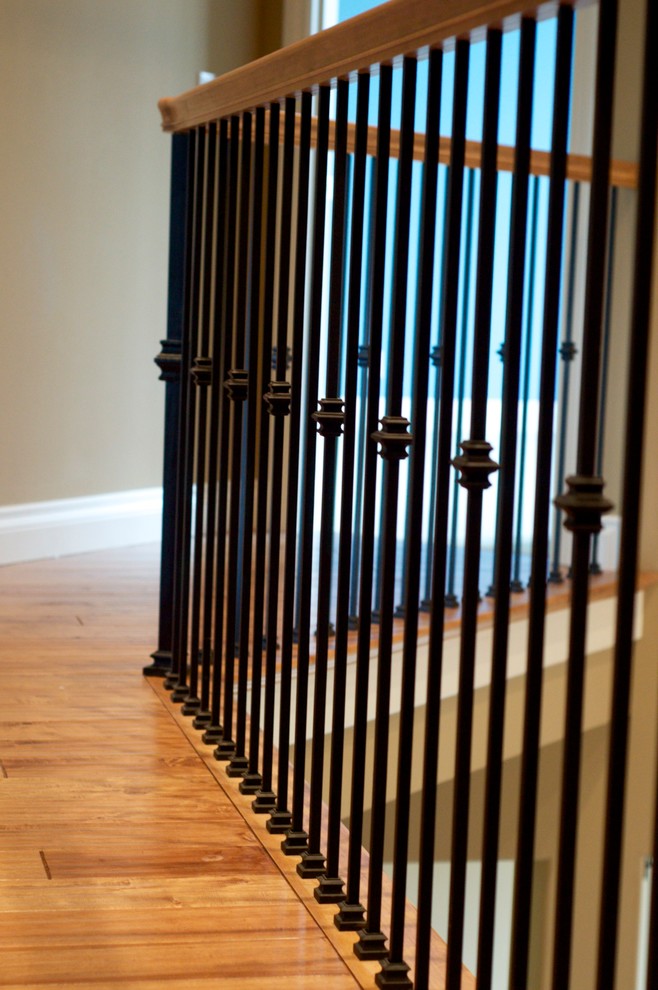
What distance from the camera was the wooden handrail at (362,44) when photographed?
1.23m

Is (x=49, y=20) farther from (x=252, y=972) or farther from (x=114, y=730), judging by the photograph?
(x=252, y=972)

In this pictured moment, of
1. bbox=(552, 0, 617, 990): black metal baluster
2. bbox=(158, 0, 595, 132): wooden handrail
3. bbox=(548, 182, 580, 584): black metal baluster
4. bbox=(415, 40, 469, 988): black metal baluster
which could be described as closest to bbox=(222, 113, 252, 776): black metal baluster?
bbox=(158, 0, 595, 132): wooden handrail

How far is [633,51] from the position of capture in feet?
13.6

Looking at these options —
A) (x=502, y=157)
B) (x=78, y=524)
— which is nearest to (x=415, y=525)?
(x=502, y=157)

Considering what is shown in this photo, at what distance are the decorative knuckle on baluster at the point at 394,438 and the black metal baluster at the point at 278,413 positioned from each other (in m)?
0.41

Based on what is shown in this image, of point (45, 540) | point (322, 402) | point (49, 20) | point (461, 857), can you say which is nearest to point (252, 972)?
point (461, 857)

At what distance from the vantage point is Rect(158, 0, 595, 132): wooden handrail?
123 cm

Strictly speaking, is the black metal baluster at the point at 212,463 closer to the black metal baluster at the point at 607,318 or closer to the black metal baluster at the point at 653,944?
the black metal baluster at the point at 653,944

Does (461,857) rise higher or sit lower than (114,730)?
higher

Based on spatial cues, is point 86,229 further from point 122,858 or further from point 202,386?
point 122,858

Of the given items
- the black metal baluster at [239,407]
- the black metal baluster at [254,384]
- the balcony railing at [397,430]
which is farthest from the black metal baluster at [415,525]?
the black metal baluster at [239,407]

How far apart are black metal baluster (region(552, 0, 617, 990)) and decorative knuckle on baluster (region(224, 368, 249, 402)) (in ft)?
3.50

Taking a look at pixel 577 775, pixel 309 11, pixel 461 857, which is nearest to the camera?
pixel 577 775

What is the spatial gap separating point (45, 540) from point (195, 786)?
2026 mm
